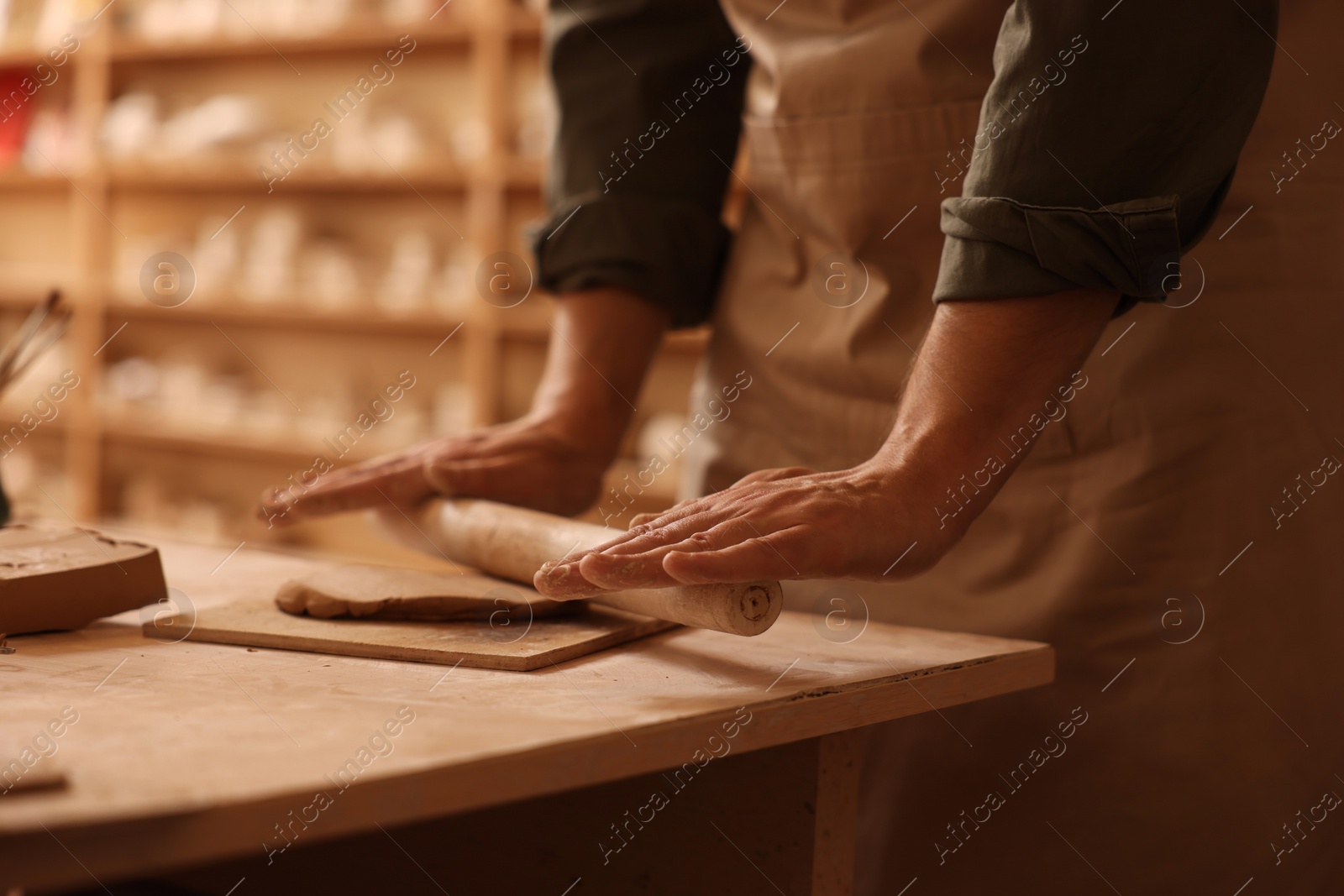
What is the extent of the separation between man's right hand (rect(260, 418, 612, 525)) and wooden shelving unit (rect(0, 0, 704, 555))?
177 cm

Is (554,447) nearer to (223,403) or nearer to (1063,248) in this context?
(1063,248)

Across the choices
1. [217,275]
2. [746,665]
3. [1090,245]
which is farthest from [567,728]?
[217,275]

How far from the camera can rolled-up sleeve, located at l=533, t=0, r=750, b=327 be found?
118cm

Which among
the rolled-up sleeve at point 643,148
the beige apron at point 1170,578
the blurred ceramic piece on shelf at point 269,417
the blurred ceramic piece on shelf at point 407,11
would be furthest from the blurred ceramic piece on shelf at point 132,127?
the beige apron at point 1170,578

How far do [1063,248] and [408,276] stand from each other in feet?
8.91

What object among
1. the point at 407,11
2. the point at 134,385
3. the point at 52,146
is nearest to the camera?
the point at 407,11

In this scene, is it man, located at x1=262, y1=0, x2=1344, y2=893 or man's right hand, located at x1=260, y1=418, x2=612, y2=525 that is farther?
man's right hand, located at x1=260, y1=418, x2=612, y2=525

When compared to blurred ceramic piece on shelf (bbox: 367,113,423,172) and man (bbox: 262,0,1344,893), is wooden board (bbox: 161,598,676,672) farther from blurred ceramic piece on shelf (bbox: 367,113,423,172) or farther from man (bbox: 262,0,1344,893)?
blurred ceramic piece on shelf (bbox: 367,113,423,172)

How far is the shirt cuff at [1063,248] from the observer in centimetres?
74

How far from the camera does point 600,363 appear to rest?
1159 millimetres

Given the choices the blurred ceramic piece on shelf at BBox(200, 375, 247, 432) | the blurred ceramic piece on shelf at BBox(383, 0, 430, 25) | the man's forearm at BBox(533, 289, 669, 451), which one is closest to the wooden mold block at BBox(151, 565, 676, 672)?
the man's forearm at BBox(533, 289, 669, 451)

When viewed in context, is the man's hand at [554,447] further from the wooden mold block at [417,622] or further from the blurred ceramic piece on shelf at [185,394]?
the blurred ceramic piece on shelf at [185,394]

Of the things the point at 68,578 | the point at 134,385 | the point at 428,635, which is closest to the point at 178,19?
the point at 134,385

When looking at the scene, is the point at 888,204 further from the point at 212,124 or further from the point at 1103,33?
the point at 212,124
